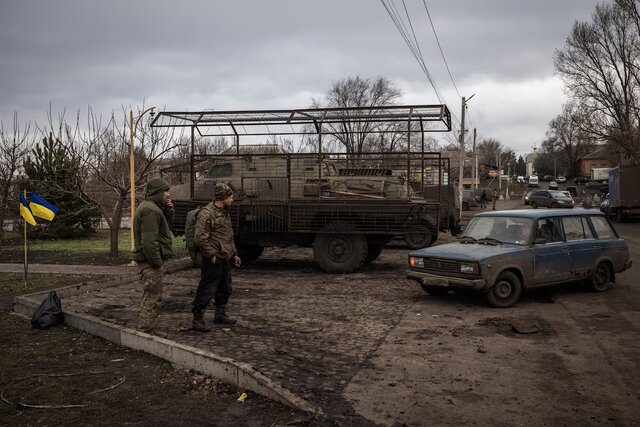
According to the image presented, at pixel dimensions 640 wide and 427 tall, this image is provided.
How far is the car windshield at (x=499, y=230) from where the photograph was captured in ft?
30.4

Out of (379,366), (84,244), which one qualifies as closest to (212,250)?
(379,366)

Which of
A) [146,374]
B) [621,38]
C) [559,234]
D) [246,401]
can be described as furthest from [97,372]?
[621,38]

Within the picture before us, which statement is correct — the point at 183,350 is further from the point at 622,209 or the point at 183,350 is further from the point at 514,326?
the point at 622,209

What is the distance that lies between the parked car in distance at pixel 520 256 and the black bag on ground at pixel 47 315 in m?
5.30

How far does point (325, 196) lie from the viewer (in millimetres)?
12945

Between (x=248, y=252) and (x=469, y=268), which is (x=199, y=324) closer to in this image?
(x=469, y=268)

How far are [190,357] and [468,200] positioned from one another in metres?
43.6

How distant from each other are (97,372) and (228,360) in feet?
4.66

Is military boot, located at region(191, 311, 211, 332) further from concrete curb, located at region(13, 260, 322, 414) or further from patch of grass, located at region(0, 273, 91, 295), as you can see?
patch of grass, located at region(0, 273, 91, 295)

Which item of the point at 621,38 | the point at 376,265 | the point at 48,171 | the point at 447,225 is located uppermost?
the point at 621,38

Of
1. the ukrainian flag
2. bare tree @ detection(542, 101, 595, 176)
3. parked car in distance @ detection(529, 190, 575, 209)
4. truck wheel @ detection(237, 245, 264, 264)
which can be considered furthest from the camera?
bare tree @ detection(542, 101, 595, 176)

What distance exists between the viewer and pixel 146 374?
5559 mm

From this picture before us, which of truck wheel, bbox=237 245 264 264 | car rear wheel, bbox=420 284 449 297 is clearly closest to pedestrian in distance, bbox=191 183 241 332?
car rear wheel, bbox=420 284 449 297

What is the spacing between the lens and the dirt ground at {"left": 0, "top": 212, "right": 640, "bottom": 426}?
4.53 meters
